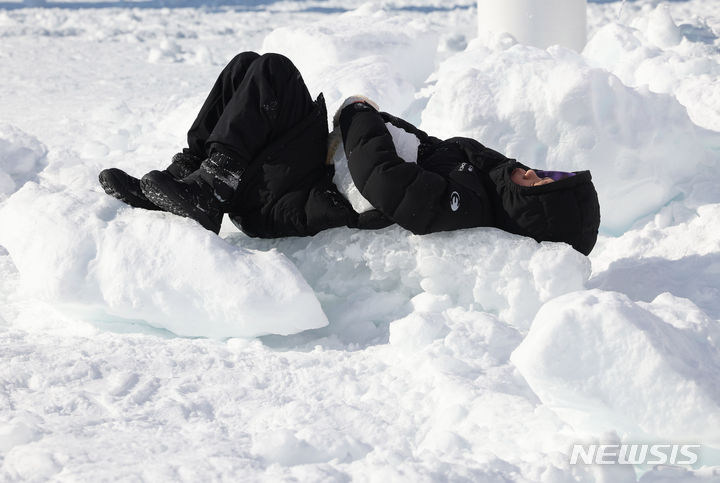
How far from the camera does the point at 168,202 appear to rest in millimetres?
2262

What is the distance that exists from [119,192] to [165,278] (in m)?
0.37

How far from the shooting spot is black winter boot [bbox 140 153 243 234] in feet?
7.38

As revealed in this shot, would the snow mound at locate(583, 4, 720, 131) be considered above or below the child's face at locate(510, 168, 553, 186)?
below

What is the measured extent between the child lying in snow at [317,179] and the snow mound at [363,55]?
1361mm

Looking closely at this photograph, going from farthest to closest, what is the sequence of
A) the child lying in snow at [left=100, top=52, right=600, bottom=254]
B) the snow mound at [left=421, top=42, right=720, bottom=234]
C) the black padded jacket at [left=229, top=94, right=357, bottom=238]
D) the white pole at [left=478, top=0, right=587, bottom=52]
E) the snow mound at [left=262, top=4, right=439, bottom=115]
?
1. the white pole at [left=478, top=0, right=587, bottom=52]
2. the snow mound at [left=262, top=4, right=439, bottom=115]
3. the snow mound at [left=421, top=42, right=720, bottom=234]
4. the black padded jacket at [left=229, top=94, right=357, bottom=238]
5. the child lying in snow at [left=100, top=52, right=600, bottom=254]

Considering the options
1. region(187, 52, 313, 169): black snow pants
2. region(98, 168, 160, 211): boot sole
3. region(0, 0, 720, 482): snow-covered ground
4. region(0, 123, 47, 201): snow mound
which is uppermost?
region(187, 52, 313, 169): black snow pants

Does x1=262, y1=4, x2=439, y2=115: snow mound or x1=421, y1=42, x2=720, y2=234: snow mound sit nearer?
x1=421, y1=42, x2=720, y2=234: snow mound

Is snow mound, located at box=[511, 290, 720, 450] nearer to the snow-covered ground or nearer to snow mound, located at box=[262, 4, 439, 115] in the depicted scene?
the snow-covered ground

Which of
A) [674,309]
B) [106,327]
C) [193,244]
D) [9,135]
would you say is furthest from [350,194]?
[9,135]

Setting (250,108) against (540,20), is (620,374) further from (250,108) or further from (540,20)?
(540,20)

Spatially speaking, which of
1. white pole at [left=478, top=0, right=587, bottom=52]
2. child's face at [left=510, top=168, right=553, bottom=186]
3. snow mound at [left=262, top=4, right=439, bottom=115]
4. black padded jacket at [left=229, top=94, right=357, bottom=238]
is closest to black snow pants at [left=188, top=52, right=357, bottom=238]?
black padded jacket at [left=229, top=94, right=357, bottom=238]

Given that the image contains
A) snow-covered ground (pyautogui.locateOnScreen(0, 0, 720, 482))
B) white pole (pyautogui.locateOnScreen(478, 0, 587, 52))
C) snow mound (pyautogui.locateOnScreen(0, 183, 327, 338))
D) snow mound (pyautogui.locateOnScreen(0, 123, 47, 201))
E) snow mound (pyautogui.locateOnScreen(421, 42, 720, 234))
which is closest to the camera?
snow-covered ground (pyautogui.locateOnScreen(0, 0, 720, 482))

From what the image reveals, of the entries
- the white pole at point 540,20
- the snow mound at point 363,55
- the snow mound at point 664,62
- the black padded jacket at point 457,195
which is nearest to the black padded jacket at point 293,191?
the black padded jacket at point 457,195

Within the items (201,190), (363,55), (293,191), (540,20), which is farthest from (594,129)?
(540,20)
